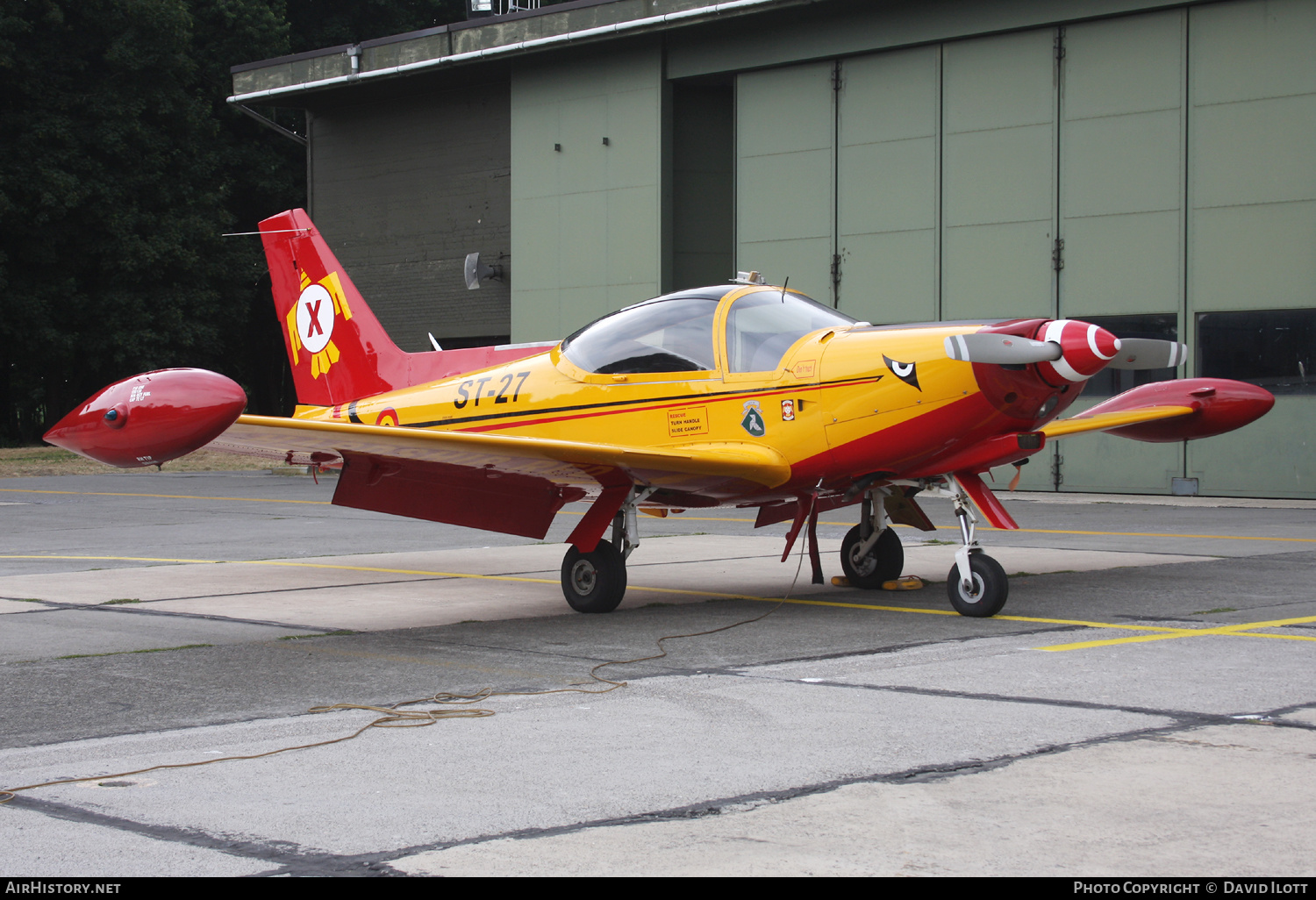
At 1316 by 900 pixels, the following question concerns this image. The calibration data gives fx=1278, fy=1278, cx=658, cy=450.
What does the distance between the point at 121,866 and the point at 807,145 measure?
21.6m

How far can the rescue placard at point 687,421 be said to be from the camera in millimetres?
8500

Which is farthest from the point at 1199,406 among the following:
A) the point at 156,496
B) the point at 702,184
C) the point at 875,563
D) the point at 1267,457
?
the point at 156,496

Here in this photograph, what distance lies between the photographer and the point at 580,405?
900 centimetres

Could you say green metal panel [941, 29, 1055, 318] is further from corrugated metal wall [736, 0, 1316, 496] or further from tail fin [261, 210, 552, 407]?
tail fin [261, 210, 552, 407]

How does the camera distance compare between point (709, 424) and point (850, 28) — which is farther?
point (850, 28)

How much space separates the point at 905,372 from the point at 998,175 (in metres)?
14.8

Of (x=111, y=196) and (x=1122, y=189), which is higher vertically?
(x=111, y=196)

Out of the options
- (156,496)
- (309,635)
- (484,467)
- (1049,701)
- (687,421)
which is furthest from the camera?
(156,496)

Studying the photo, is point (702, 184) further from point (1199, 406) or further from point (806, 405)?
point (806, 405)

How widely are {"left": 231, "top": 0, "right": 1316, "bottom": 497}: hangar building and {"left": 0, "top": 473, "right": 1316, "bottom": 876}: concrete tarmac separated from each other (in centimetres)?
1003

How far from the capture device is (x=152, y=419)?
6008 mm

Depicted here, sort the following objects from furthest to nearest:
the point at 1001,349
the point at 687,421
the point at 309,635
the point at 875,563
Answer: the point at 875,563, the point at 687,421, the point at 309,635, the point at 1001,349
